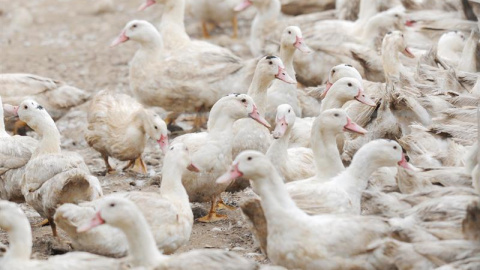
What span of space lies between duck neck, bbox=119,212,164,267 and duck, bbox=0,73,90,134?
4871 mm

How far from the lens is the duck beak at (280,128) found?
26.2 ft

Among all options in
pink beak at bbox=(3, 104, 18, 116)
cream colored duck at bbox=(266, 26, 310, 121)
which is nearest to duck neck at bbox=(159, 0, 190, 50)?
cream colored duck at bbox=(266, 26, 310, 121)

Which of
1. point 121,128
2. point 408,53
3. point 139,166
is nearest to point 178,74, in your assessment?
point 139,166

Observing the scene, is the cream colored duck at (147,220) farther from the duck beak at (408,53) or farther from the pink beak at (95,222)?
the duck beak at (408,53)

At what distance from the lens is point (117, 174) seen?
10039 millimetres

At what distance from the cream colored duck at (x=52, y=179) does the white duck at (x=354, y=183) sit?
1.49 metres

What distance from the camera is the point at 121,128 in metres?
9.82

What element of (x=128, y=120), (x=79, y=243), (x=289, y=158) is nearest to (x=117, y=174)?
(x=128, y=120)

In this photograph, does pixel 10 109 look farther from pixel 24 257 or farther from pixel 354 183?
pixel 354 183

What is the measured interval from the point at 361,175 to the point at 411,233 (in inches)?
35.8

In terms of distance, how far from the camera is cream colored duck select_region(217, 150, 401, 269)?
6.29 m

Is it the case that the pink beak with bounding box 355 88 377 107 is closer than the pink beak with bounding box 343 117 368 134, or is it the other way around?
the pink beak with bounding box 343 117 368 134

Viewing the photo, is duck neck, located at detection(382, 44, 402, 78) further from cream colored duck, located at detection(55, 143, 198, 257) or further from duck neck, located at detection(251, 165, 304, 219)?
duck neck, located at detection(251, 165, 304, 219)

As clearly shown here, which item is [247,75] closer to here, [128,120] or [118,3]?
[128,120]
